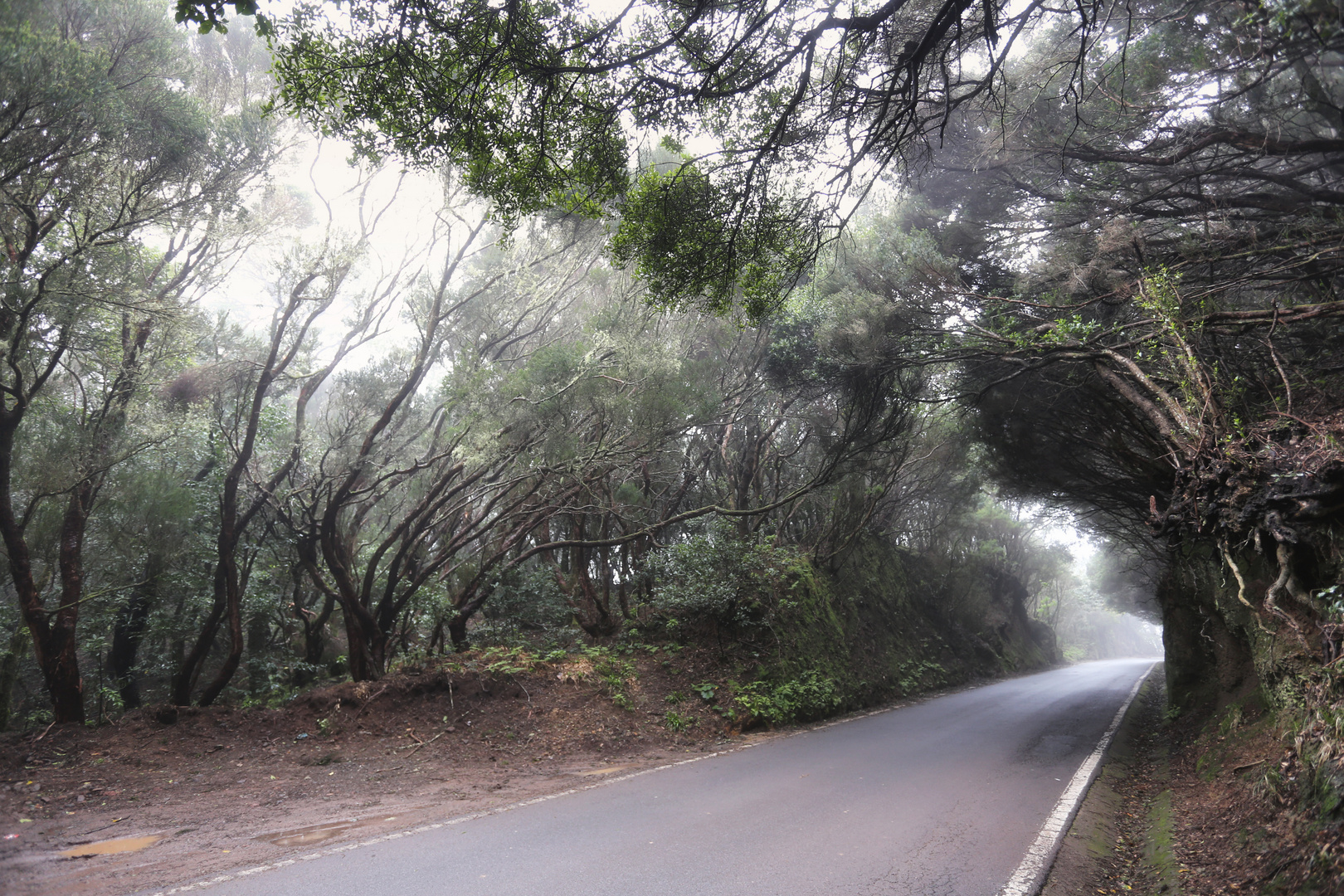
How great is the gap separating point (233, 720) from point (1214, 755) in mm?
12600

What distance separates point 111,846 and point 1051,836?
25.0ft

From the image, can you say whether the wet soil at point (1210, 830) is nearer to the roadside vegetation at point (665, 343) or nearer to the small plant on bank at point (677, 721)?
the roadside vegetation at point (665, 343)

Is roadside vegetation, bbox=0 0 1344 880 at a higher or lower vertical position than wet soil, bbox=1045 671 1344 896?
higher

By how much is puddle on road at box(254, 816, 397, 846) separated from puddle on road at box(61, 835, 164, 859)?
0.86 m

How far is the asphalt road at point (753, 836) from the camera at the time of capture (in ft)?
13.2

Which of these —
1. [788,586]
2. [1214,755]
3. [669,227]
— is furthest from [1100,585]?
[669,227]

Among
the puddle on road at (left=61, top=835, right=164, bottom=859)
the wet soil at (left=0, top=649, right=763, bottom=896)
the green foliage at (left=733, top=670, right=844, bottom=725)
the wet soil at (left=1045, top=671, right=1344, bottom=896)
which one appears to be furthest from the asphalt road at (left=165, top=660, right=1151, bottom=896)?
the green foliage at (left=733, top=670, right=844, bottom=725)

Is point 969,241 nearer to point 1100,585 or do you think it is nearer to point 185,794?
point 185,794

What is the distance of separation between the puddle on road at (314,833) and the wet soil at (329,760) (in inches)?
0.9

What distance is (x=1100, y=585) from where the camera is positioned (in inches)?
1730

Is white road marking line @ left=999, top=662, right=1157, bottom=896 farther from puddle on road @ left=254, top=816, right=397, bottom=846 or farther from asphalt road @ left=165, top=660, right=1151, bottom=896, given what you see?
puddle on road @ left=254, top=816, right=397, bottom=846

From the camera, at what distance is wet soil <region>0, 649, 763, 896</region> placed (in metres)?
4.92

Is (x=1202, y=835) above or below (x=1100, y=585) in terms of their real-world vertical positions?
above

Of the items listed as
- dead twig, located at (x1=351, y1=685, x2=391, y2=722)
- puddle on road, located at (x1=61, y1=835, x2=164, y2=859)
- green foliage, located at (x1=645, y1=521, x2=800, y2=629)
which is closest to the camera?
puddle on road, located at (x1=61, y1=835, x2=164, y2=859)
